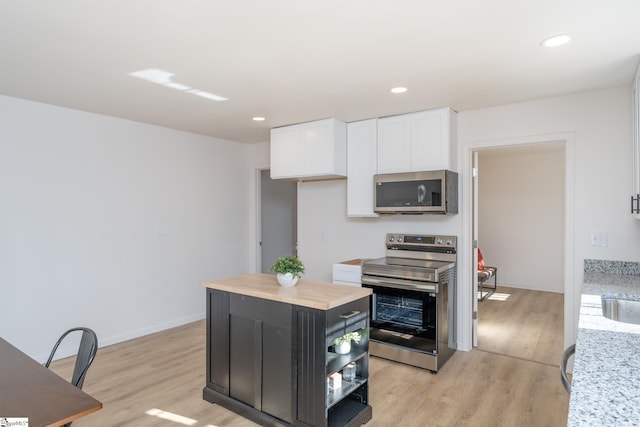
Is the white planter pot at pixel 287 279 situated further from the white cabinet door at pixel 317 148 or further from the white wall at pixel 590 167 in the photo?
the white wall at pixel 590 167

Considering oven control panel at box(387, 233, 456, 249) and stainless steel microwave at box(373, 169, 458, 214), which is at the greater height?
stainless steel microwave at box(373, 169, 458, 214)

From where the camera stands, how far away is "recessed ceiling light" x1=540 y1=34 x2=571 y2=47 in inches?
84.7

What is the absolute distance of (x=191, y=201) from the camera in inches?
→ 191

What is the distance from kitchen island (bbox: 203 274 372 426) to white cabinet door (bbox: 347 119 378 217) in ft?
5.48

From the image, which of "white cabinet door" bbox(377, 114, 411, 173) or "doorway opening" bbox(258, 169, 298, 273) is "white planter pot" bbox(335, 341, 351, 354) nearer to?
"white cabinet door" bbox(377, 114, 411, 173)

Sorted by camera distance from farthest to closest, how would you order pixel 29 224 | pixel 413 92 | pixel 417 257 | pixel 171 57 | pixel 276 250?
pixel 276 250 < pixel 417 257 < pixel 29 224 < pixel 413 92 < pixel 171 57

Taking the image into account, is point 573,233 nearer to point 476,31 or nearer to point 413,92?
point 413,92

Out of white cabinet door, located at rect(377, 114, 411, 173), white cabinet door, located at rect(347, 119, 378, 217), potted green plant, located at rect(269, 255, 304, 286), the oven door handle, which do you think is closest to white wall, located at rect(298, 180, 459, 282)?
white cabinet door, located at rect(347, 119, 378, 217)

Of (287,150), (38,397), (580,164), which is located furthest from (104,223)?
(580,164)

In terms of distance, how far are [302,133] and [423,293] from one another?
6.96ft

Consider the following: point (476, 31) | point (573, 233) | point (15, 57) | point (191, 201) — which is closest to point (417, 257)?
point (573, 233)

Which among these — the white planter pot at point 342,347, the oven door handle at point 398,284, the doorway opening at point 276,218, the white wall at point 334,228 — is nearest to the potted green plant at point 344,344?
the white planter pot at point 342,347

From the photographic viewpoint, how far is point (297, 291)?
97.2 inches

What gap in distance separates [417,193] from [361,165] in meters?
0.76
